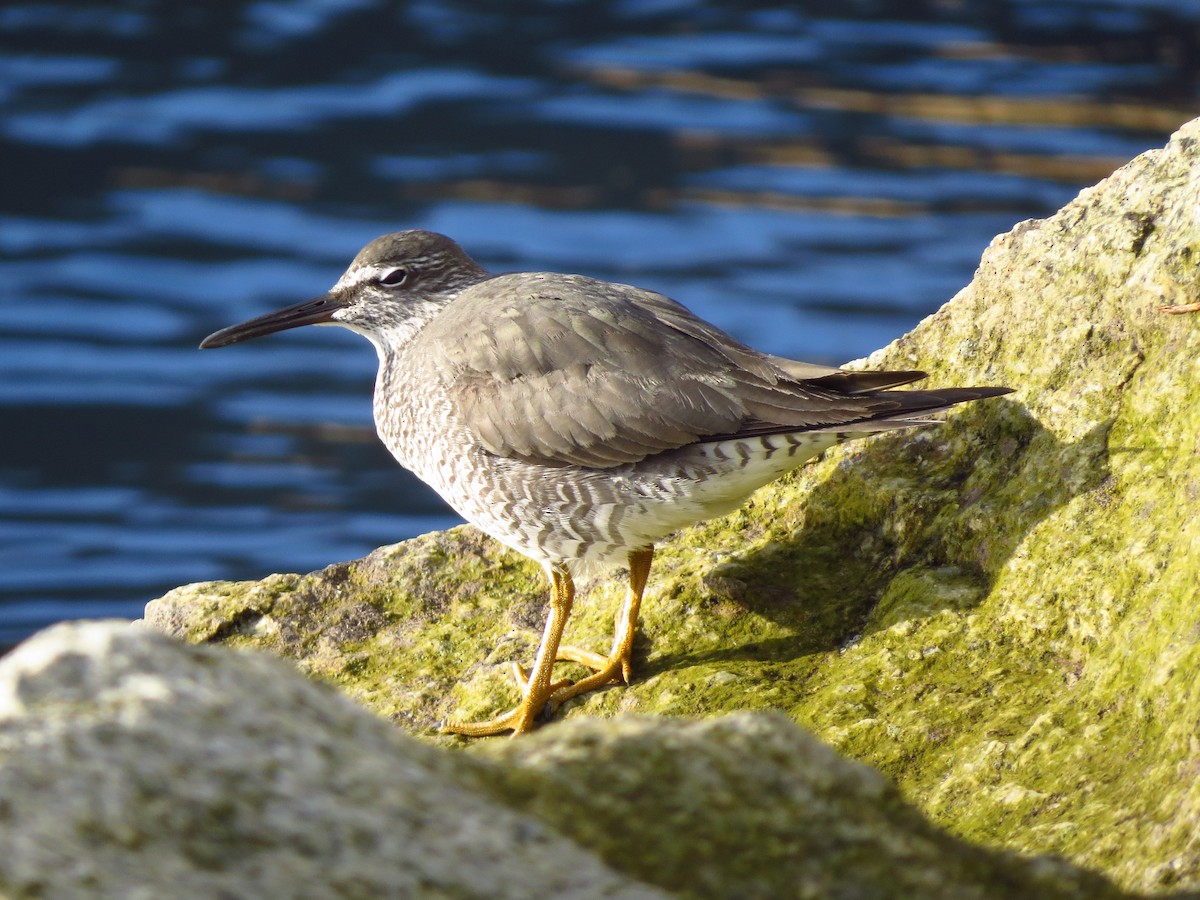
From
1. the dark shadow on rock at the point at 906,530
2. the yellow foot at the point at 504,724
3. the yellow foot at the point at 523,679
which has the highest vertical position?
the dark shadow on rock at the point at 906,530

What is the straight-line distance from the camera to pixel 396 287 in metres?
7.01

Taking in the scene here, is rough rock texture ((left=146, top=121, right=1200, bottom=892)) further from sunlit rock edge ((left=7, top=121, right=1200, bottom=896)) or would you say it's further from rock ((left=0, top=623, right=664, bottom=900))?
rock ((left=0, top=623, right=664, bottom=900))

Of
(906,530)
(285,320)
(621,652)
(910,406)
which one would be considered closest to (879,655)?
(906,530)

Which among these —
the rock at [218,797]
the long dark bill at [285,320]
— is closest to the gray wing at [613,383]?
the long dark bill at [285,320]

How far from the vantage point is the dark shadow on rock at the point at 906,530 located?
4.93m

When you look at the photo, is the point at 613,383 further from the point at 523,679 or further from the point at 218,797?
the point at 218,797

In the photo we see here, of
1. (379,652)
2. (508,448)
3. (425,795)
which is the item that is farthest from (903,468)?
(425,795)

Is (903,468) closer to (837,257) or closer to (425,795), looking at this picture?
(425,795)

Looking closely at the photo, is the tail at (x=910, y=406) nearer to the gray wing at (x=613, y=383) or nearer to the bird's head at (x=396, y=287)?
the gray wing at (x=613, y=383)

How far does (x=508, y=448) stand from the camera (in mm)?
5637

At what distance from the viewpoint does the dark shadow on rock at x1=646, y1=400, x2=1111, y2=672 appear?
4930 millimetres

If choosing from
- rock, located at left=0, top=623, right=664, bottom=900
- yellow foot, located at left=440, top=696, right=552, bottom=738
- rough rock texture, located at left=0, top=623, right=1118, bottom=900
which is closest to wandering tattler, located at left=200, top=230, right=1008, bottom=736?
yellow foot, located at left=440, top=696, right=552, bottom=738

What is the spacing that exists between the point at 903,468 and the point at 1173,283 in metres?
1.23

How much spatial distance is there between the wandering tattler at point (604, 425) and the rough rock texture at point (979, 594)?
0.31m
